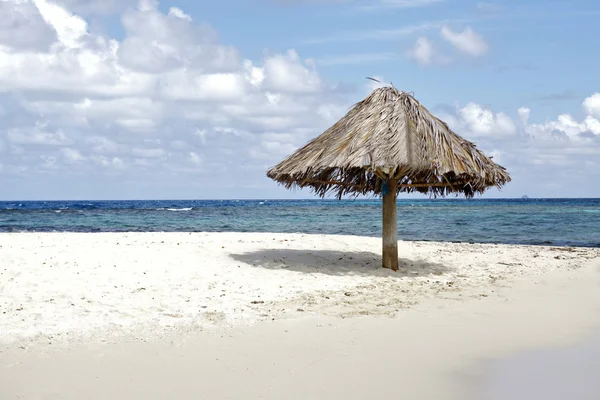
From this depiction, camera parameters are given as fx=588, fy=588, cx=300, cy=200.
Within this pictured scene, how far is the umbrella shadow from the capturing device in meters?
10.5

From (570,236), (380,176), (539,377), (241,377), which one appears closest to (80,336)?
(241,377)

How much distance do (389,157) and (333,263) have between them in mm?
2780

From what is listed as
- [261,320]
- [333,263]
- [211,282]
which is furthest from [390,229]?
[261,320]

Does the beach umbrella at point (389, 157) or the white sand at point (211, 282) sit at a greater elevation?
the beach umbrella at point (389, 157)

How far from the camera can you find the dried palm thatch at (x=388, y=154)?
31.3 feet

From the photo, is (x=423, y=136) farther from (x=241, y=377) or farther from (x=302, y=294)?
(x=241, y=377)

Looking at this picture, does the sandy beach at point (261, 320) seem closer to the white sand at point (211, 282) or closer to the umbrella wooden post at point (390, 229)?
the white sand at point (211, 282)

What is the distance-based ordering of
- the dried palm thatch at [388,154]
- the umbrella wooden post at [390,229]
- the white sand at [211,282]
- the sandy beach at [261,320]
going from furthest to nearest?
the umbrella wooden post at [390,229] → the dried palm thatch at [388,154] → the white sand at [211,282] → the sandy beach at [261,320]

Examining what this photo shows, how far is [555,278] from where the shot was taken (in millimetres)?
10820

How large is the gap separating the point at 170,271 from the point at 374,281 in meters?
3.33

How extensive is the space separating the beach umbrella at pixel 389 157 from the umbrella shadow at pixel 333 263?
0.45m

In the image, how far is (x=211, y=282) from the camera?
29.1 feet

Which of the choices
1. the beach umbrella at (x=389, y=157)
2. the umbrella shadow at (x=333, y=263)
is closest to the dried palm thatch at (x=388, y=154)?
the beach umbrella at (x=389, y=157)

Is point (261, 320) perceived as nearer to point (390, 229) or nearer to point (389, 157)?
point (389, 157)
